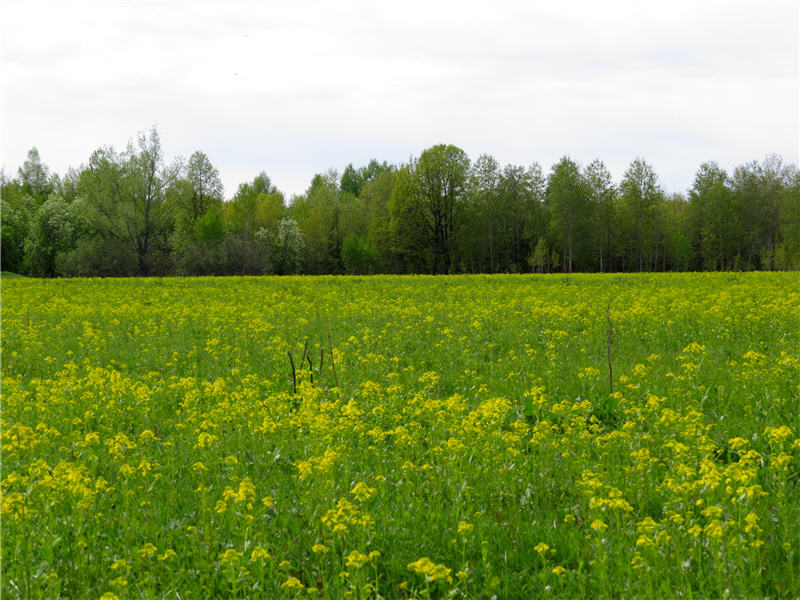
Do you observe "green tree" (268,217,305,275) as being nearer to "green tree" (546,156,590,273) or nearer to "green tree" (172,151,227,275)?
"green tree" (172,151,227,275)

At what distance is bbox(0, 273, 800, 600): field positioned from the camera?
3965 millimetres

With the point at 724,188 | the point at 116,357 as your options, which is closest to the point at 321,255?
the point at 724,188

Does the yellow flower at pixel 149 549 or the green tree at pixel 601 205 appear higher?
the green tree at pixel 601 205

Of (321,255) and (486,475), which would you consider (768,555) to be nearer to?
(486,475)

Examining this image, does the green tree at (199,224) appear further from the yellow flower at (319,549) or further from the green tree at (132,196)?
the yellow flower at (319,549)

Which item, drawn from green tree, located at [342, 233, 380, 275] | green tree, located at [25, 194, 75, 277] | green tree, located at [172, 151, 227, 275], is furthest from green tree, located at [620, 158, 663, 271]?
green tree, located at [25, 194, 75, 277]

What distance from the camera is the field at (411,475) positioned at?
13.0 feet

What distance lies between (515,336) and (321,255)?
2594 inches

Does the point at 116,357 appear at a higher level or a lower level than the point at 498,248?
lower

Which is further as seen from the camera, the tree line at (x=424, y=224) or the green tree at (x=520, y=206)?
the green tree at (x=520, y=206)

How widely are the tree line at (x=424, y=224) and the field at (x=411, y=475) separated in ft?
162

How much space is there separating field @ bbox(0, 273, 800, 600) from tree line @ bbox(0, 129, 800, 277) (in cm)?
4933

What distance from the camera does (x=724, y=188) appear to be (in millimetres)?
70188

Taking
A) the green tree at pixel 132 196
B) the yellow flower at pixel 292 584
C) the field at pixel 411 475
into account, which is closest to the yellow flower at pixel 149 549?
the field at pixel 411 475
